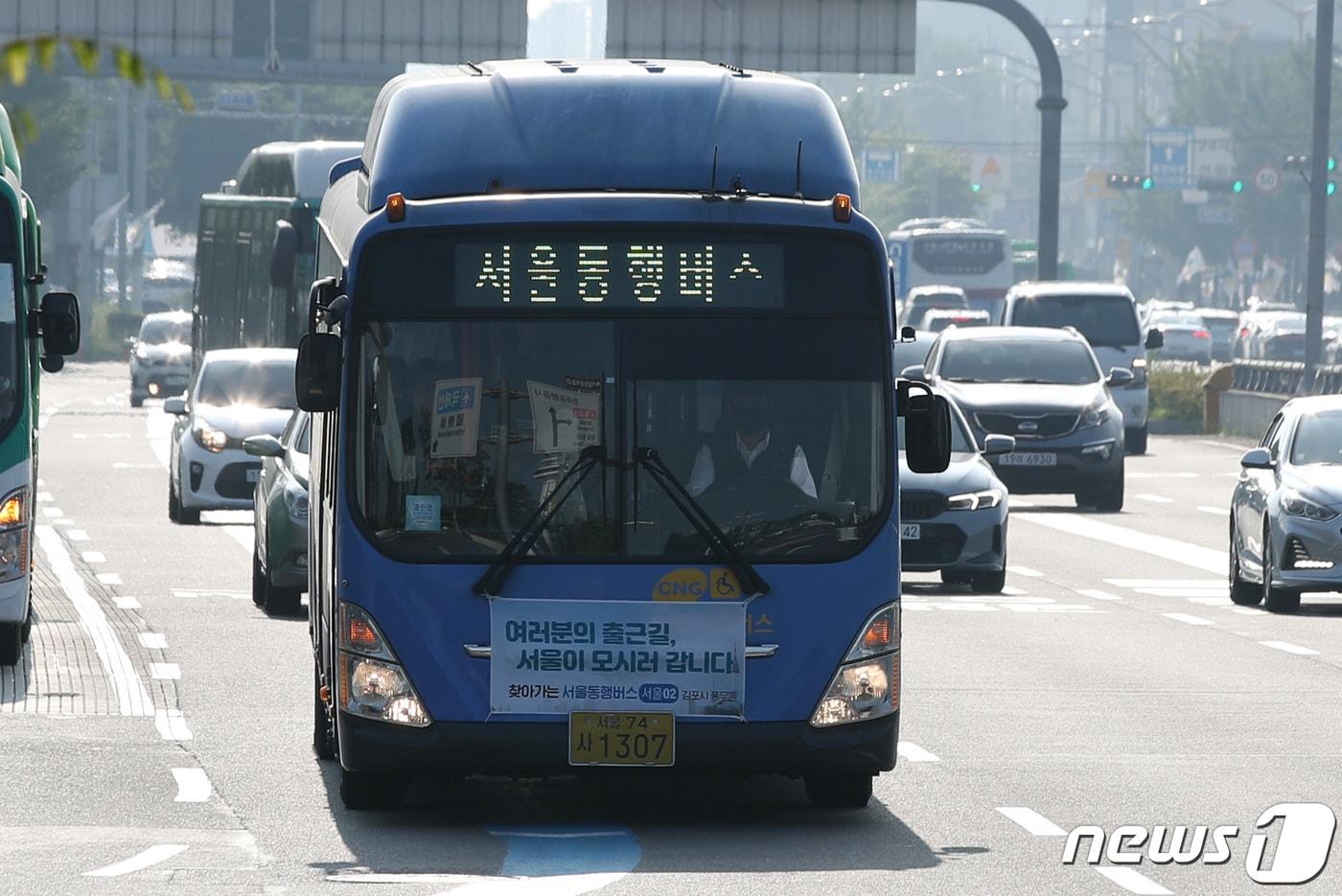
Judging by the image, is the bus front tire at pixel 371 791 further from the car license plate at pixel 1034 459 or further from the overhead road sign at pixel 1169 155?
the overhead road sign at pixel 1169 155

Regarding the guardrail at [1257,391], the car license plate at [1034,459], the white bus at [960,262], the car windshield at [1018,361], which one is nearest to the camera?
the car license plate at [1034,459]

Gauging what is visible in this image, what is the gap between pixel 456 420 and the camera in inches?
400

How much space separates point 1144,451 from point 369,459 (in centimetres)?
3275

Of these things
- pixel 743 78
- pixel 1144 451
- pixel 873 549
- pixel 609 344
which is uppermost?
pixel 743 78

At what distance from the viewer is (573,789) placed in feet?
37.7

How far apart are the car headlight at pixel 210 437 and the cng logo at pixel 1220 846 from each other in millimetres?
17381

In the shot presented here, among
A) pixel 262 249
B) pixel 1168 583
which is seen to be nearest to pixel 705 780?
pixel 1168 583

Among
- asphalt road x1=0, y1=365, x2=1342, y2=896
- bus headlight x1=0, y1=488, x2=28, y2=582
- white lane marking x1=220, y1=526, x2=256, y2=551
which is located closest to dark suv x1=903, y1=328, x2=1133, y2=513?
white lane marking x1=220, y1=526, x2=256, y2=551

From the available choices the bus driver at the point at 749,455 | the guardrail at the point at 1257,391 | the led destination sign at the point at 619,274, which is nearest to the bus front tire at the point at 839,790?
the bus driver at the point at 749,455

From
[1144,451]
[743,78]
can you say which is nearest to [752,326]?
[743,78]

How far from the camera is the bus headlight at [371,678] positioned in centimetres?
998

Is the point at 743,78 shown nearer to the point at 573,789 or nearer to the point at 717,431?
the point at 717,431

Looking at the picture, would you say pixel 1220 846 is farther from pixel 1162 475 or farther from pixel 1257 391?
pixel 1257 391

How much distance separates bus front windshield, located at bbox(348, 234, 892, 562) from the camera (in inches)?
399
